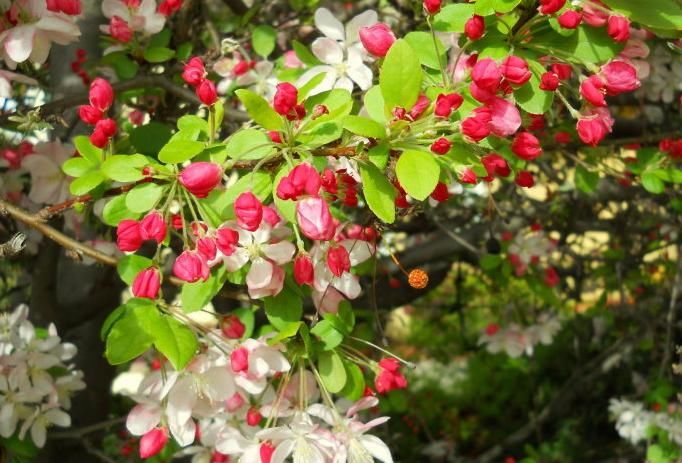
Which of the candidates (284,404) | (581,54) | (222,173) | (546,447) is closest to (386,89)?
(222,173)

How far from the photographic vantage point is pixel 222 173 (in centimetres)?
119

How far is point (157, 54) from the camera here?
71.1 inches

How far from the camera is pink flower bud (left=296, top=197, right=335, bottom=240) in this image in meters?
1.07

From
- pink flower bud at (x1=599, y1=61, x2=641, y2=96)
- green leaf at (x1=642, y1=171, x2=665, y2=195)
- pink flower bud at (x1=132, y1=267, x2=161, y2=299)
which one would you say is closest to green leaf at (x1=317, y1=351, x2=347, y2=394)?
pink flower bud at (x1=132, y1=267, x2=161, y2=299)

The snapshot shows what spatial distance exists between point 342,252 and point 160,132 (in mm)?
443

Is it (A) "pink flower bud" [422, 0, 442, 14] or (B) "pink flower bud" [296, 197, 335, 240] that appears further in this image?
(A) "pink flower bud" [422, 0, 442, 14]

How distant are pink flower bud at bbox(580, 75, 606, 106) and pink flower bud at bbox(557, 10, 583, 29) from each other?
0.35 ft

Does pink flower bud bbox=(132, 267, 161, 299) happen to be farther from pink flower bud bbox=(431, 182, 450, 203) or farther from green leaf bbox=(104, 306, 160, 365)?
pink flower bud bbox=(431, 182, 450, 203)

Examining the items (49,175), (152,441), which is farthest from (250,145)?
(49,175)

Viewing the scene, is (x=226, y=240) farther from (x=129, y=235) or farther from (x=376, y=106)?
(x=376, y=106)

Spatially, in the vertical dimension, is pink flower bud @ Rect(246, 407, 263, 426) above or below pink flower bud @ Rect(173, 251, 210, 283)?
below

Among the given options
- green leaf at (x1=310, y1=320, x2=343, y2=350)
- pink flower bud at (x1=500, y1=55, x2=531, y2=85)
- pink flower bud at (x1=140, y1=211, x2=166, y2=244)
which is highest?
pink flower bud at (x1=500, y1=55, x2=531, y2=85)

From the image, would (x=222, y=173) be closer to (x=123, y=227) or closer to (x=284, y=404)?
(x=123, y=227)

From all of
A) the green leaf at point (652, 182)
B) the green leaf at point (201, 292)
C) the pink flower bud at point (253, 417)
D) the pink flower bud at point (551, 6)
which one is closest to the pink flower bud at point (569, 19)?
the pink flower bud at point (551, 6)
